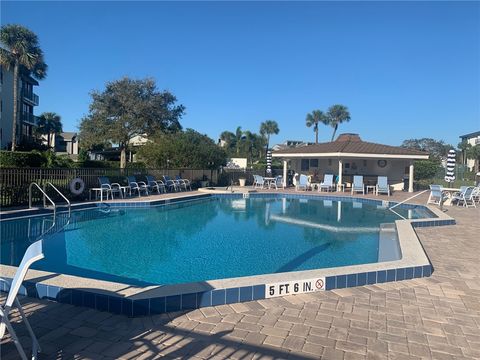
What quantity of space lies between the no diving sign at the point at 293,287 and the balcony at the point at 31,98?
38.5 metres

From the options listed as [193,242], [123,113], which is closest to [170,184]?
A: [193,242]

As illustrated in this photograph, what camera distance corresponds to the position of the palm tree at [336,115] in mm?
58719

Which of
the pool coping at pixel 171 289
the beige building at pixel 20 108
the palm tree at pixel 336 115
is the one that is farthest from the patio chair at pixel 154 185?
the palm tree at pixel 336 115

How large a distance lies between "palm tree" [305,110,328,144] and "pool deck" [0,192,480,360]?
57.7 meters

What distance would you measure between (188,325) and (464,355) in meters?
2.34

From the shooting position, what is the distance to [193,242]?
858 cm

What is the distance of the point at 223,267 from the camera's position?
21.5ft

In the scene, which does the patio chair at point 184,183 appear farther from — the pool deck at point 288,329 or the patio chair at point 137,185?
the pool deck at point 288,329

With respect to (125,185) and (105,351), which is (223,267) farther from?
(125,185)

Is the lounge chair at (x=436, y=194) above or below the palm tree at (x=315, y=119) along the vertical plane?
below

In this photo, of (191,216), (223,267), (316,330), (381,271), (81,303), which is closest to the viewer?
(316,330)

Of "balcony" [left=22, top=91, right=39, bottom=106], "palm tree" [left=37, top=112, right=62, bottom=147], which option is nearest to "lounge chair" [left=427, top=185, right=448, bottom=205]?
"balcony" [left=22, top=91, right=39, bottom=106]

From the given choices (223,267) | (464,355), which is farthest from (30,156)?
(464,355)

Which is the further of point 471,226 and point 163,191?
point 163,191
